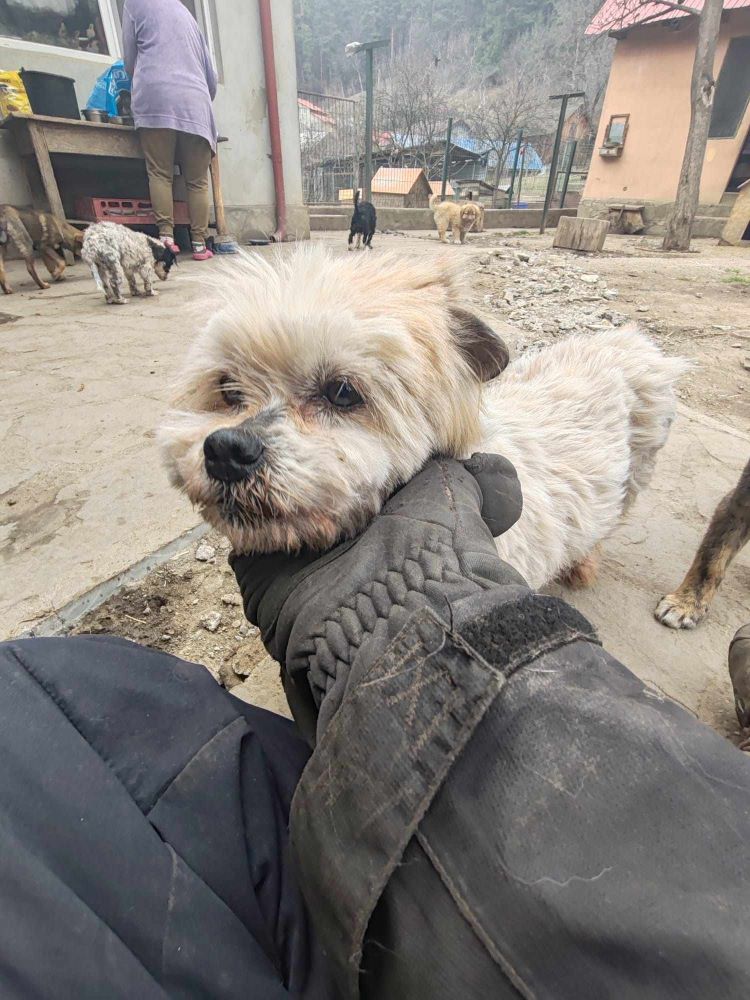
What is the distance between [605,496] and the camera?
6.77ft

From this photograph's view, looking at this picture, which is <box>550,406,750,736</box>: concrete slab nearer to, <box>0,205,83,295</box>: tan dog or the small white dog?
the small white dog

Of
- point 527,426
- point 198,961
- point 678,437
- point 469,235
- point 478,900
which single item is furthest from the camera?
point 469,235

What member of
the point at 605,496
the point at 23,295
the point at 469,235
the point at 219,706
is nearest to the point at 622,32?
the point at 469,235

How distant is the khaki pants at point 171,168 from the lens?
723cm

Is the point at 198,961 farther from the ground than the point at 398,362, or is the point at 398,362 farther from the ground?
the point at 398,362

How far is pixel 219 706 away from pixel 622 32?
1028 inches

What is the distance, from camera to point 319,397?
135 centimetres

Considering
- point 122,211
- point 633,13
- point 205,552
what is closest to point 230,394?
point 205,552

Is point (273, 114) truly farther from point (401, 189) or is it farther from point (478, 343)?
point (401, 189)

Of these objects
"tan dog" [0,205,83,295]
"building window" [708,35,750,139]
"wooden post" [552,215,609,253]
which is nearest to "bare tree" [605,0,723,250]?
"wooden post" [552,215,609,253]

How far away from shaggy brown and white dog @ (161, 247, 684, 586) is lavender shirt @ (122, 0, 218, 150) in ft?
23.8

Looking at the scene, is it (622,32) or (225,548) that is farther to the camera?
(622,32)

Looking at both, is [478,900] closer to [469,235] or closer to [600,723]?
[600,723]

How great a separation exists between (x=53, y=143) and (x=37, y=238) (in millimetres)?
1250
